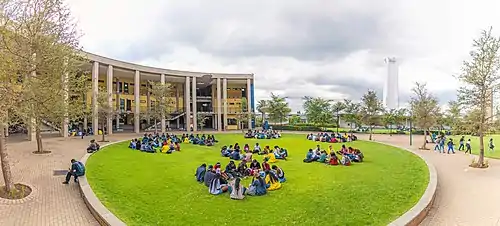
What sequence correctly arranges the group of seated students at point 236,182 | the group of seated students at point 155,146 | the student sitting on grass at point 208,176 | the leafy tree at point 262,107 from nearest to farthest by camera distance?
the group of seated students at point 236,182
the student sitting on grass at point 208,176
the group of seated students at point 155,146
the leafy tree at point 262,107

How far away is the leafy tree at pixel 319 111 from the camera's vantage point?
58.3 metres

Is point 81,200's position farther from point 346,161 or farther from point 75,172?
point 346,161

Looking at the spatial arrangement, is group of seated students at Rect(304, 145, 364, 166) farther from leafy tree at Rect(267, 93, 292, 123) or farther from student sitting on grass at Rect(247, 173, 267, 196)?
leafy tree at Rect(267, 93, 292, 123)

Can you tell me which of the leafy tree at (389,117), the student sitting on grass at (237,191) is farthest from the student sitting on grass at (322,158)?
the leafy tree at (389,117)

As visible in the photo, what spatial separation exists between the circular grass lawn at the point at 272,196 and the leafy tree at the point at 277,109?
145 feet

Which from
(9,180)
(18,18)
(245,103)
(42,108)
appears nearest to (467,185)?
(9,180)

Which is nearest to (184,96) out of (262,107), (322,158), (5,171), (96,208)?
(262,107)

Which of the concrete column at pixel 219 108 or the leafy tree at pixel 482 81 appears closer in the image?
the leafy tree at pixel 482 81

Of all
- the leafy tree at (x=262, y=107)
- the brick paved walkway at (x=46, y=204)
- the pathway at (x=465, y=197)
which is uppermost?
the leafy tree at (x=262, y=107)

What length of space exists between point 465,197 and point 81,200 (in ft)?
45.9

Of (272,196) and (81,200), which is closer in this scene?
(81,200)

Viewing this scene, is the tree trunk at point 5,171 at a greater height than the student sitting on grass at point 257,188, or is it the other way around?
the tree trunk at point 5,171

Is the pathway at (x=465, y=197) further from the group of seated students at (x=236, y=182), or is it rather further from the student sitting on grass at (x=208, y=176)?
the student sitting on grass at (x=208, y=176)

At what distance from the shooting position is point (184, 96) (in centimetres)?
6216
